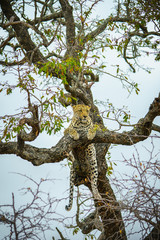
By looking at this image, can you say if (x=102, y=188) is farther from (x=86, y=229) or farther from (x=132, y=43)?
(x=132, y=43)

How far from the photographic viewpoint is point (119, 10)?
9.20 m

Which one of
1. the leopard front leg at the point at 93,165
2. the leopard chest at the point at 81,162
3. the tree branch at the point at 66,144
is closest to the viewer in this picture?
the tree branch at the point at 66,144

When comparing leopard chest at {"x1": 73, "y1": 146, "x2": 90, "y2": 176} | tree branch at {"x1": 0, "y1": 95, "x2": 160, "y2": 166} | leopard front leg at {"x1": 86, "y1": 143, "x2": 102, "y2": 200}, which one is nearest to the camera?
tree branch at {"x1": 0, "y1": 95, "x2": 160, "y2": 166}

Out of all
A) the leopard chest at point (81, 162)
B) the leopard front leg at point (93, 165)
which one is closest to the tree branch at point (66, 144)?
the leopard chest at point (81, 162)

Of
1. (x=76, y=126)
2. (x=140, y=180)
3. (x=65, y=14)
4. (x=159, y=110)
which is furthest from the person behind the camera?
(x=65, y=14)

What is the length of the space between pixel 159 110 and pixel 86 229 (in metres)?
3.83

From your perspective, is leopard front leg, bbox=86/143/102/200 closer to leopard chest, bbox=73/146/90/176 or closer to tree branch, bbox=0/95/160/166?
leopard chest, bbox=73/146/90/176

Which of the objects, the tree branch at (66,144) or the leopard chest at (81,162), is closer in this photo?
the tree branch at (66,144)

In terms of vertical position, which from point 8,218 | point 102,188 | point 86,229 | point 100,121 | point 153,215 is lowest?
point 153,215

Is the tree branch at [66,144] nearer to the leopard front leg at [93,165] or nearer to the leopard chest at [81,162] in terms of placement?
the leopard chest at [81,162]

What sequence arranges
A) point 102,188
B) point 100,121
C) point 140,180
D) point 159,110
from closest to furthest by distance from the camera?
1. point 140,180
2. point 159,110
3. point 102,188
4. point 100,121

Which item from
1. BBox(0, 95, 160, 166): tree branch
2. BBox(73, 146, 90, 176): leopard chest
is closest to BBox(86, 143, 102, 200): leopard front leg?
BBox(73, 146, 90, 176): leopard chest

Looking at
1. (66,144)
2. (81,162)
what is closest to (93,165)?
(81,162)

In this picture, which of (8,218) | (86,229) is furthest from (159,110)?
(86,229)
